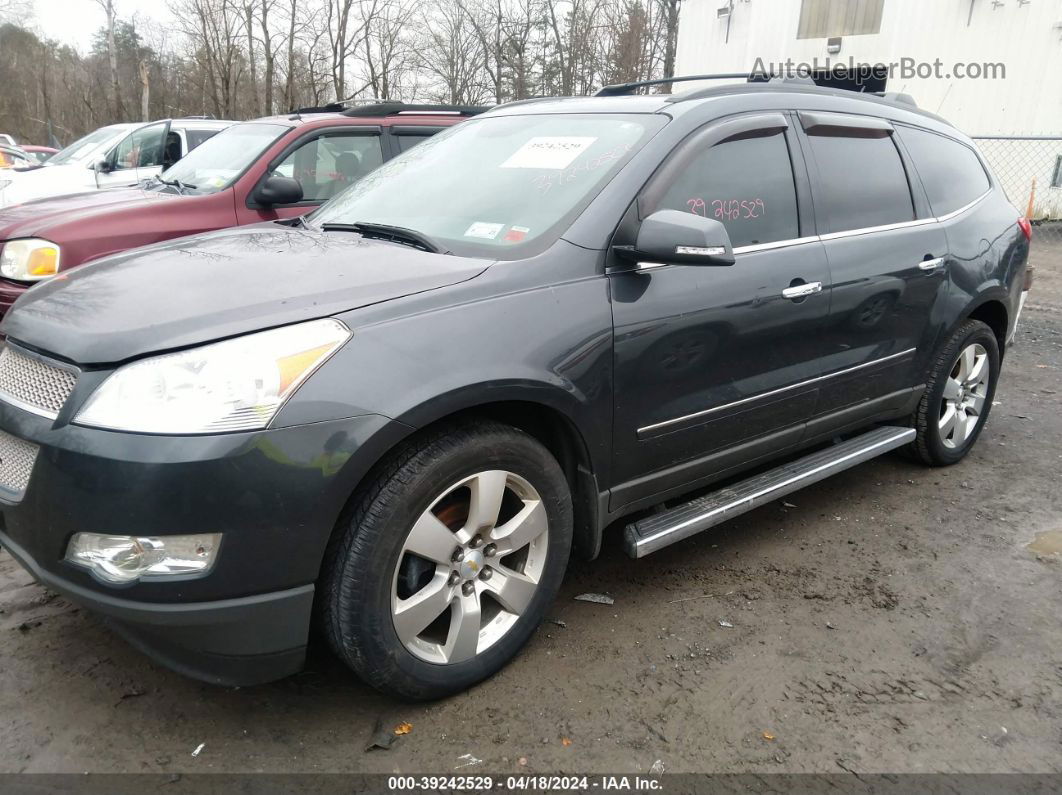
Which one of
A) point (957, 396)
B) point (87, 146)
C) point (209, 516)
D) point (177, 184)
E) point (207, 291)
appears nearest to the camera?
point (209, 516)

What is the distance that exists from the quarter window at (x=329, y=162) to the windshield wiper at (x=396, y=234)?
320 centimetres

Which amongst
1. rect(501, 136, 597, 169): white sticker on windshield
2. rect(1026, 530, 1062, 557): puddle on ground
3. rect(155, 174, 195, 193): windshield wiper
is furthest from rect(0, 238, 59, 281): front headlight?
rect(1026, 530, 1062, 557): puddle on ground

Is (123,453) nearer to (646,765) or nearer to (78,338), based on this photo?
(78,338)

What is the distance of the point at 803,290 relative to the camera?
307 cm

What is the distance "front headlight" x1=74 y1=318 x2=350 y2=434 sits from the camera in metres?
1.86

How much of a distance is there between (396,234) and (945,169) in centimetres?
290

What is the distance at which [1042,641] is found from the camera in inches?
109

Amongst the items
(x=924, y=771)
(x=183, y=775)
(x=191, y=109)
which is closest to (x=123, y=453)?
(x=183, y=775)

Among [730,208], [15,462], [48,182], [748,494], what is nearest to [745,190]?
[730,208]

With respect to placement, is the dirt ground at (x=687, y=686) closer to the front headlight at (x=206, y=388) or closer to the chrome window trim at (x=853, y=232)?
the front headlight at (x=206, y=388)

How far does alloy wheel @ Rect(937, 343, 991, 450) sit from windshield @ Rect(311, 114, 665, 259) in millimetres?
2371

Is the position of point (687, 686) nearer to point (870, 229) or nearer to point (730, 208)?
point (730, 208)

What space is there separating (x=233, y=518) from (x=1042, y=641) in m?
2.70

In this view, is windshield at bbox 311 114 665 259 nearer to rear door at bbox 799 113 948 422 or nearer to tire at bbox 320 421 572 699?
tire at bbox 320 421 572 699
